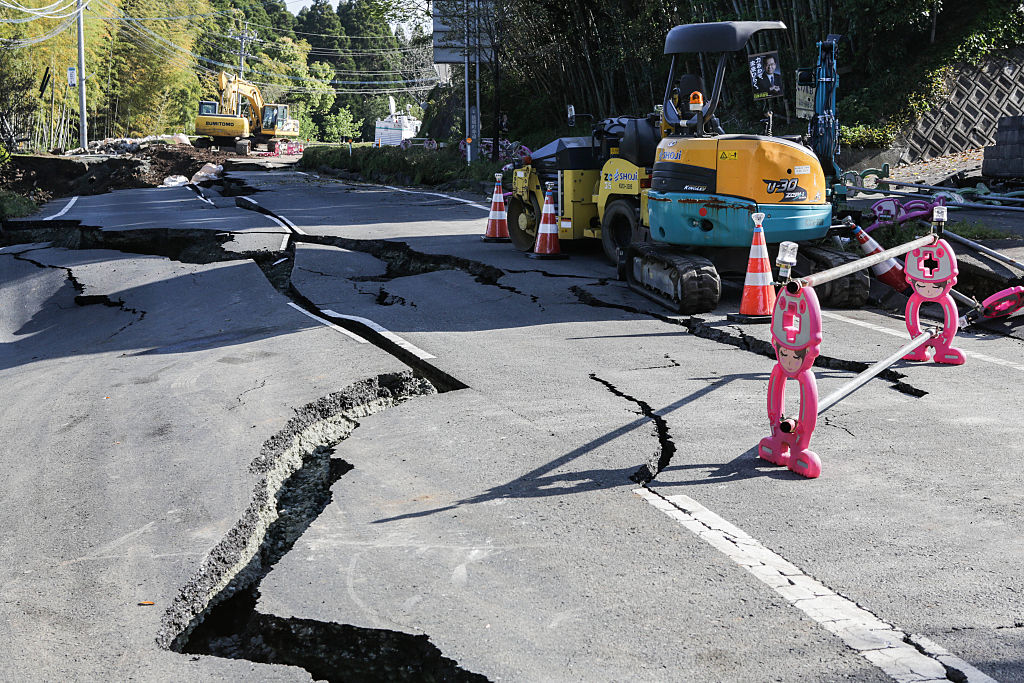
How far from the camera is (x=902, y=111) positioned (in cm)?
2170

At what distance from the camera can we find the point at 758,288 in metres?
8.48

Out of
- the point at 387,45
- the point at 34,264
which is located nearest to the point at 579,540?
the point at 34,264

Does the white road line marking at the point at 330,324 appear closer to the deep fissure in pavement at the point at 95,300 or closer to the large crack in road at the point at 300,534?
the large crack in road at the point at 300,534

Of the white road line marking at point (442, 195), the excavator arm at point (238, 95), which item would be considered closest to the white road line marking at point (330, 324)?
the white road line marking at point (442, 195)

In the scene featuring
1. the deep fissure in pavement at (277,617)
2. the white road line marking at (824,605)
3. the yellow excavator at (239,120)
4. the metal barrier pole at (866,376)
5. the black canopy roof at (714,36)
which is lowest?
the deep fissure in pavement at (277,617)

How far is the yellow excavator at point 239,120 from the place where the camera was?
176ft

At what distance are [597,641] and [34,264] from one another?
13.1m

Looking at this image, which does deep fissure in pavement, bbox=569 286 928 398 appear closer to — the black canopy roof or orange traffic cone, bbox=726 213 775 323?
orange traffic cone, bbox=726 213 775 323

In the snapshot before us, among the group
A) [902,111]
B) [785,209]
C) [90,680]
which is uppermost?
[902,111]

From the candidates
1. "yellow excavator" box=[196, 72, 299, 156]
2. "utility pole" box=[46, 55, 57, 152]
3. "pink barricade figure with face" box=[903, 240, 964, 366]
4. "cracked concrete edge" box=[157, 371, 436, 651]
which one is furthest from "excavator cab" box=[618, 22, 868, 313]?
"utility pole" box=[46, 55, 57, 152]

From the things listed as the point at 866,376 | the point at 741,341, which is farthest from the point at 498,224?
the point at 866,376

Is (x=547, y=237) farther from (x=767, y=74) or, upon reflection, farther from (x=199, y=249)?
(x=199, y=249)

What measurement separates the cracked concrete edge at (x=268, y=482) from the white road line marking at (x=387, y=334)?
0.61 metres

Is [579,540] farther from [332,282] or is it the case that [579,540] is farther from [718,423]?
[332,282]
